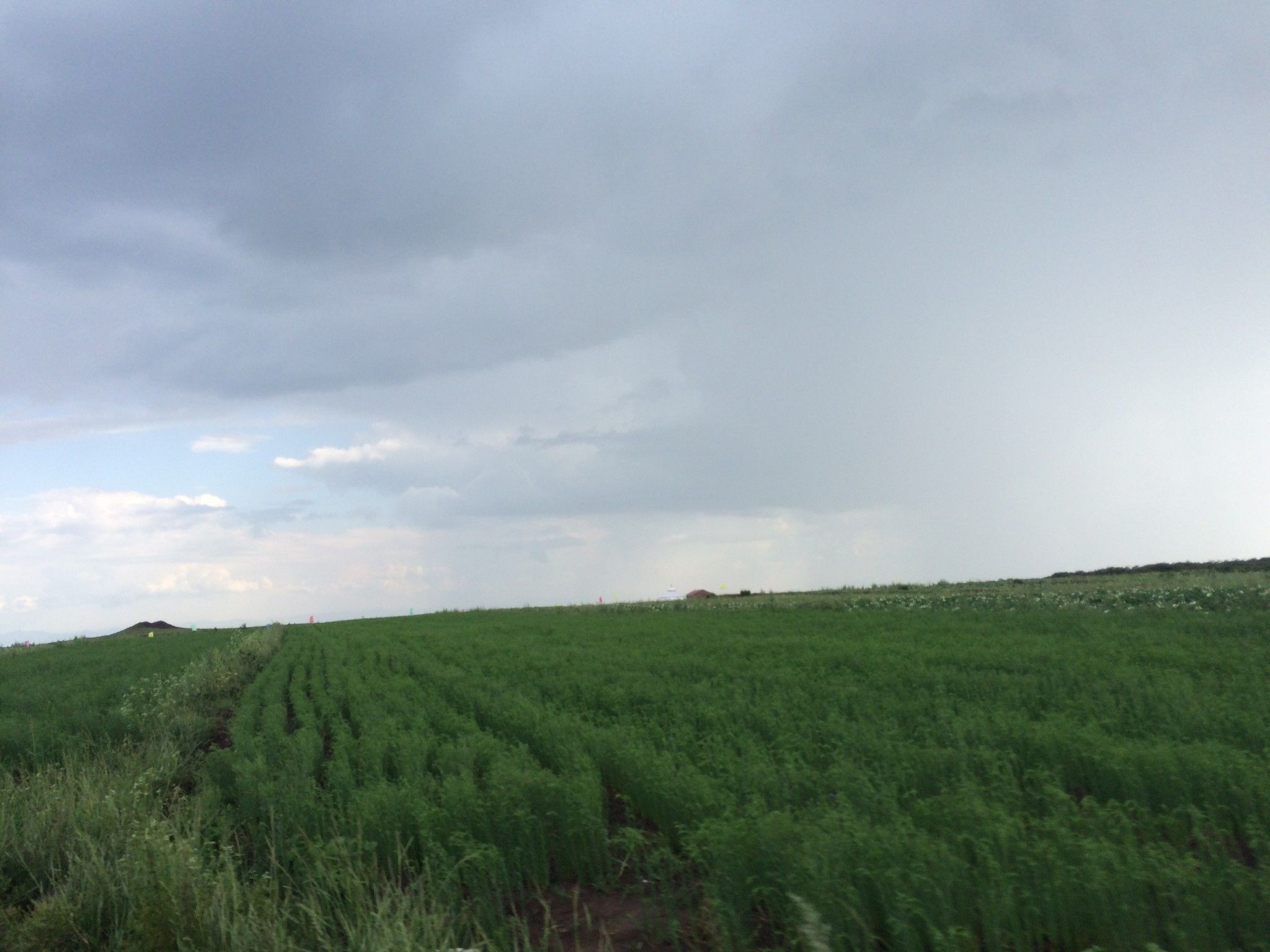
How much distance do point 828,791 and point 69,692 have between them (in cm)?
2046

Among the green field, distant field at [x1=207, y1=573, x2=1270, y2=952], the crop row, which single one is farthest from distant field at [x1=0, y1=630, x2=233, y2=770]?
the crop row

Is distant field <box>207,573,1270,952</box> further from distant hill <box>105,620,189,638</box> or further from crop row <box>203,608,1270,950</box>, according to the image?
distant hill <box>105,620,189,638</box>

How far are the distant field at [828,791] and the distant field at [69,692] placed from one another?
107 inches

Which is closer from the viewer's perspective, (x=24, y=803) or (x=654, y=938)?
Result: (x=654, y=938)

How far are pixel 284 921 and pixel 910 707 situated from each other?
26.6 feet

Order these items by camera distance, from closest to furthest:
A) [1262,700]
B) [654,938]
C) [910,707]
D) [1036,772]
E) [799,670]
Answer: [654,938] < [1036,772] < [1262,700] < [910,707] < [799,670]

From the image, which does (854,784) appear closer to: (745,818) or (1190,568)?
(745,818)

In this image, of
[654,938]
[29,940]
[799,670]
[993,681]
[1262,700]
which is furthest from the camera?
[799,670]

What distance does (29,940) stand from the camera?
6387mm

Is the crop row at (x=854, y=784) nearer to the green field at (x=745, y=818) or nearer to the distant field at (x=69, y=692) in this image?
the green field at (x=745, y=818)

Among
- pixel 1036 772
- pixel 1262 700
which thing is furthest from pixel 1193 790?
pixel 1262 700

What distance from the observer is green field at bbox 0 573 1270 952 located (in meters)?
5.30

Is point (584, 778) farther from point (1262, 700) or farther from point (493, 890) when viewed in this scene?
point (1262, 700)

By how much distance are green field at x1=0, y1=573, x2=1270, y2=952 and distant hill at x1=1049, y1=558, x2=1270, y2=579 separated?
34252 millimetres
